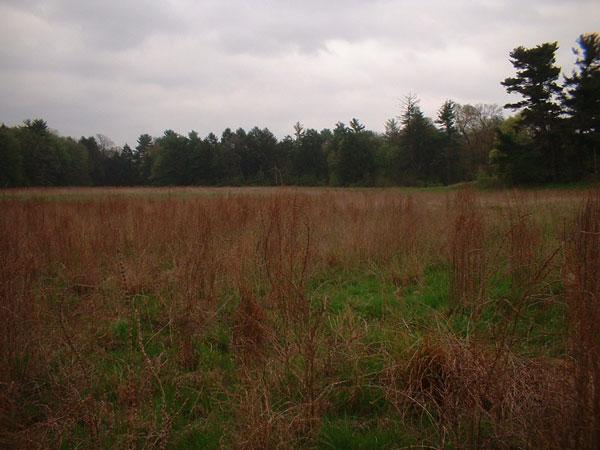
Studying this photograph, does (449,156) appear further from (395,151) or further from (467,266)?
(467,266)

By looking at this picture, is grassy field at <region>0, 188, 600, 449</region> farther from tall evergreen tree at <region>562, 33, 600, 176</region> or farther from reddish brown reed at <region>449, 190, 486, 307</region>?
tall evergreen tree at <region>562, 33, 600, 176</region>

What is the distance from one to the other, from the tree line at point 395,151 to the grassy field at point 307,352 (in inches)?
424

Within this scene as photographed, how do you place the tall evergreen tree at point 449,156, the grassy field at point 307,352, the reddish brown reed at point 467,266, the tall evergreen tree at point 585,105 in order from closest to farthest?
the grassy field at point 307,352, the reddish brown reed at point 467,266, the tall evergreen tree at point 585,105, the tall evergreen tree at point 449,156

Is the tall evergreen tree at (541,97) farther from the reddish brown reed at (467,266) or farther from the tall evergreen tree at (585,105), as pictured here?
the reddish brown reed at (467,266)

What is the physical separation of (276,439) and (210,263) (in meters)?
2.34

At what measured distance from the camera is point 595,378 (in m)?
1.29

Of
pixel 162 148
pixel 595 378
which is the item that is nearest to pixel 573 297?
pixel 595 378

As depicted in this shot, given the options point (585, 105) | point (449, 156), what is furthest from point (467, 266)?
point (449, 156)

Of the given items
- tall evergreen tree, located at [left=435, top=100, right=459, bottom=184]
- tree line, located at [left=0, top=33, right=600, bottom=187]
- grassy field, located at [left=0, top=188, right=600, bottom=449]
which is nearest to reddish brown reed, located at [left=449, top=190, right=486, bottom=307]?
grassy field, located at [left=0, top=188, right=600, bottom=449]

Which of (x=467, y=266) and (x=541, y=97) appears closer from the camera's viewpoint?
(x=467, y=266)

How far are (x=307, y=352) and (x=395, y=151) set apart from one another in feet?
150

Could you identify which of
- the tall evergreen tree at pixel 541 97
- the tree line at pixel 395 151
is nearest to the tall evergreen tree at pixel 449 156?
the tree line at pixel 395 151

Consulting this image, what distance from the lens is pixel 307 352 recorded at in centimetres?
205

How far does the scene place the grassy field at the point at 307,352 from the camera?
1.70 m
